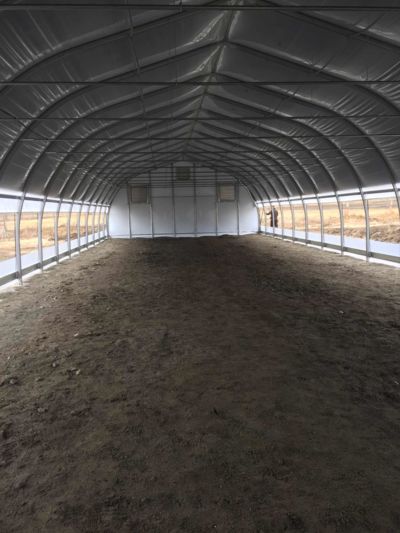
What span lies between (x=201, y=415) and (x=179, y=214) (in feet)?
98.8

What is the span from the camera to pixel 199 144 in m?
25.5

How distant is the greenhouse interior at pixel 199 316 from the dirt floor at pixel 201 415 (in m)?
0.03

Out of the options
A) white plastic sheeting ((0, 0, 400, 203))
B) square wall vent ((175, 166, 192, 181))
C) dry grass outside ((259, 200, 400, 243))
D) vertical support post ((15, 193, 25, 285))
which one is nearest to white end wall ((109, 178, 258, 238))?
square wall vent ((175, 166, 192, 181))

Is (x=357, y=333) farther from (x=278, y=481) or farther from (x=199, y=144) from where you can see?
(x=199, y=144)

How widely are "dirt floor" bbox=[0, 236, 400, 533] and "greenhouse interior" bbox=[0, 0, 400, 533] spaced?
3 centimetres

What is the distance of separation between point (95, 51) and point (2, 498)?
7979 millimetres

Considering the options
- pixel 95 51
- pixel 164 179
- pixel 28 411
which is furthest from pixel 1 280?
pixel 164 179

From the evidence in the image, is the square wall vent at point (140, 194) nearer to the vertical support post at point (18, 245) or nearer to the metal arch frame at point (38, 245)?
the metal arch frame at point (38, 245)

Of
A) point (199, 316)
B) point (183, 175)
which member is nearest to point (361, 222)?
point (183, 175)

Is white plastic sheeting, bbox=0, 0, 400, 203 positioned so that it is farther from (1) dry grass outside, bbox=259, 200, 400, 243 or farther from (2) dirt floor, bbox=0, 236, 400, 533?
(1) dry grass outside, bbox=259, 200, 400, 243

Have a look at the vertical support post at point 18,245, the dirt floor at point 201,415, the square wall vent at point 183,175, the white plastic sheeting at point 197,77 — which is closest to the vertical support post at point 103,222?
the square wall vent at point 183,175

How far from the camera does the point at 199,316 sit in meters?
10.3

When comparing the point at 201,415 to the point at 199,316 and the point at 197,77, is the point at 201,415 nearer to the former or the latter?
the point at 199,316

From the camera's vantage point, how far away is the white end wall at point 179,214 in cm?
3459
